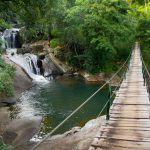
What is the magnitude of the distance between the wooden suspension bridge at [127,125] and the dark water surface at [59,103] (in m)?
4.96

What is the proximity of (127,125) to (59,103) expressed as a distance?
12.4 meters

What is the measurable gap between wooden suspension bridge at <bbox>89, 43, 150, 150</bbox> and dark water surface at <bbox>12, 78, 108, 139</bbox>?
4960 millimetres

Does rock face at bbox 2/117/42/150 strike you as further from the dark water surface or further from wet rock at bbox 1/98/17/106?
wet rock at bbox 1/98/17/106

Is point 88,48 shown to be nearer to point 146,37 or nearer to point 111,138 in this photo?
point 146,37

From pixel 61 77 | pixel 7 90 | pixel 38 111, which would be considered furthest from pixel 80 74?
pixel 7 90

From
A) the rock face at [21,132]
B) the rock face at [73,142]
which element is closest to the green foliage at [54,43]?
the rock face at [21,132]

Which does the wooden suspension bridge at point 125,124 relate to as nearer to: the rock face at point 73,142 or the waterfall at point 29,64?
the rock face at point 73,142

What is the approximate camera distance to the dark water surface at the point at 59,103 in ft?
54.2

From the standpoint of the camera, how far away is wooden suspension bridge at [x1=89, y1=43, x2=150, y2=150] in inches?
274

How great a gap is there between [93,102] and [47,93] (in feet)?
13.1

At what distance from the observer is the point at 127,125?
8164 mm

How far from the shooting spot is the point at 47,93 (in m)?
22.9

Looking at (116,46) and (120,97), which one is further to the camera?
(116,46)

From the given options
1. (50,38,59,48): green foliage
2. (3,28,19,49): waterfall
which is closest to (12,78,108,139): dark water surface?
(50,38,59,48): green foliage
